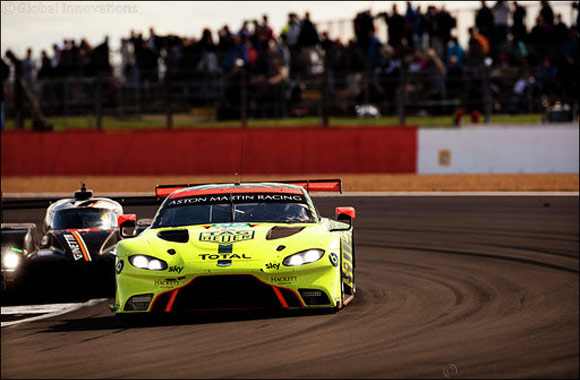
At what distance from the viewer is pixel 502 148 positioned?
23.9 m

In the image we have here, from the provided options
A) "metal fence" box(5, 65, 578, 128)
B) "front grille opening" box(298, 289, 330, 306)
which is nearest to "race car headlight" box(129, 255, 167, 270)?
"front grille opening" box(298, 289, 330, 306)

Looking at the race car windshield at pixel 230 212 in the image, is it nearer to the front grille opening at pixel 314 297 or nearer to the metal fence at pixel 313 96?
the front grille opening at pixel 314 297

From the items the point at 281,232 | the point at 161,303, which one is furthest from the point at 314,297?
the point at 161,303

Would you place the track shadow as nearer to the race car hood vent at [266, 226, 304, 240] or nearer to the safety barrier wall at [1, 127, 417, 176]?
the race car hood vent at [266, 226, 304, 240]

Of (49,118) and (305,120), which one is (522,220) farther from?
(49,118)

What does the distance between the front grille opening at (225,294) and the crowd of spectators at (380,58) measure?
1774cm

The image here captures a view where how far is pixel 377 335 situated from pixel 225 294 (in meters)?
1.09

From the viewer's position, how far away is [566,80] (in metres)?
24.2

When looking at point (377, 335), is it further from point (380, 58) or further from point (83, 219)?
point (380, 58)

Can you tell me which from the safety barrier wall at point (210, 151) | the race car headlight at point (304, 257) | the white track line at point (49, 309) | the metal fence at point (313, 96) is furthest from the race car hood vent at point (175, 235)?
the metal fence at point (313, 96)

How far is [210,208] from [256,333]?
128 cm

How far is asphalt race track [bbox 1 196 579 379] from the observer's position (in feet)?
19.8

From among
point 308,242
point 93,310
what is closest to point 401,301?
point 308,242

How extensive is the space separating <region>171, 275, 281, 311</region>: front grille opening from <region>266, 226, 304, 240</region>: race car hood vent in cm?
46
